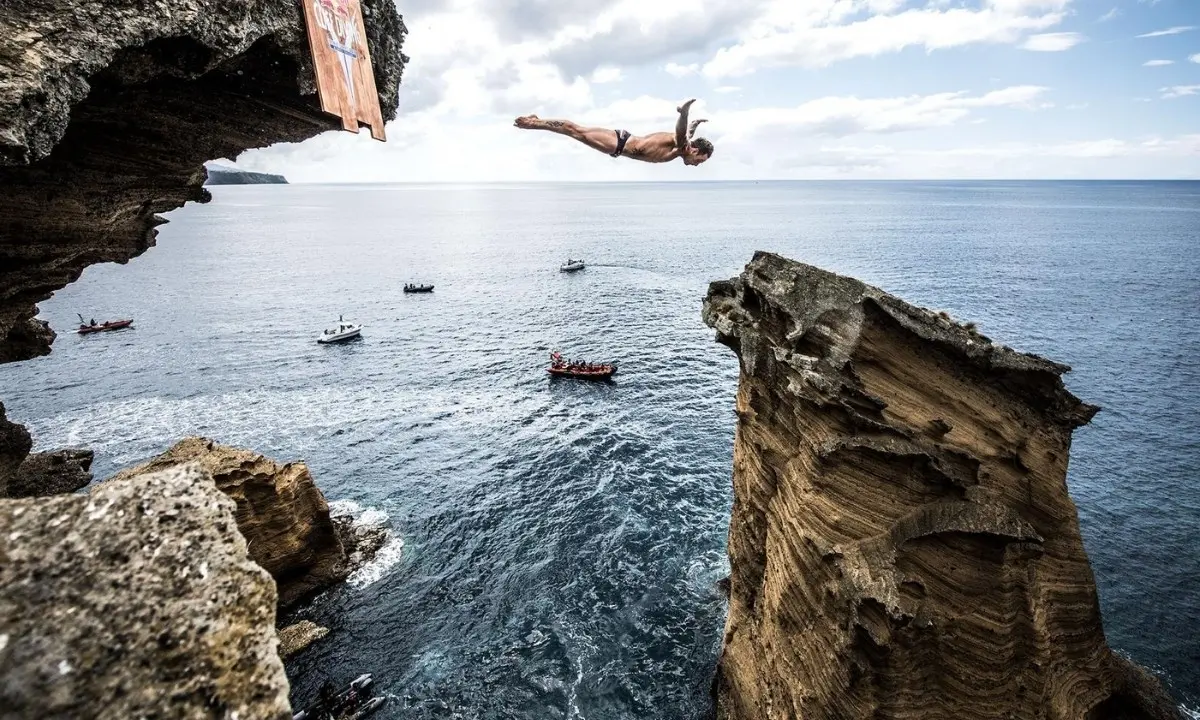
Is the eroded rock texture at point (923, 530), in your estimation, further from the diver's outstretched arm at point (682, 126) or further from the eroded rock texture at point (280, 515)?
the eroded rock texture at point (280, 515)

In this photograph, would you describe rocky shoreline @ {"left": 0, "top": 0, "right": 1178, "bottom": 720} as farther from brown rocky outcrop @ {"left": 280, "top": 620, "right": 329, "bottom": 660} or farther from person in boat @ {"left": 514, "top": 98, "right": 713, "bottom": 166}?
brown rocky outcrop @ {"left": 280, "top": 620, "right": 329, "bottom": 660}

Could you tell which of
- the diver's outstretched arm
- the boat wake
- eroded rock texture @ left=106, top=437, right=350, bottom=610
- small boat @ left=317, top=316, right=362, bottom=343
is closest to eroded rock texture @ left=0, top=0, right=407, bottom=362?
the diver's outstretched arm

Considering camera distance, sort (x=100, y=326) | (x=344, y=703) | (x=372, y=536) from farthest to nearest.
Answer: (x=100, y=326)
(x=372, y=536)
(x=344, y=703)

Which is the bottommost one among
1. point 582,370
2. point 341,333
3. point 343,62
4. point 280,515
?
point 582,370

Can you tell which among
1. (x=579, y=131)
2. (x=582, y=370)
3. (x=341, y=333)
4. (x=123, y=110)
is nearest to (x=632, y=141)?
(x=579, y=131)

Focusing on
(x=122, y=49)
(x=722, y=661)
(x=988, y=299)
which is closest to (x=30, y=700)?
(x=122, y=49)

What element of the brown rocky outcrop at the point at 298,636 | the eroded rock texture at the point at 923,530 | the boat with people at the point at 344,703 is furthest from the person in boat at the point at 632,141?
the brown rocky outcrop at the point at 298,636

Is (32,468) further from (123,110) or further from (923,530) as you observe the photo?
(923,530)
